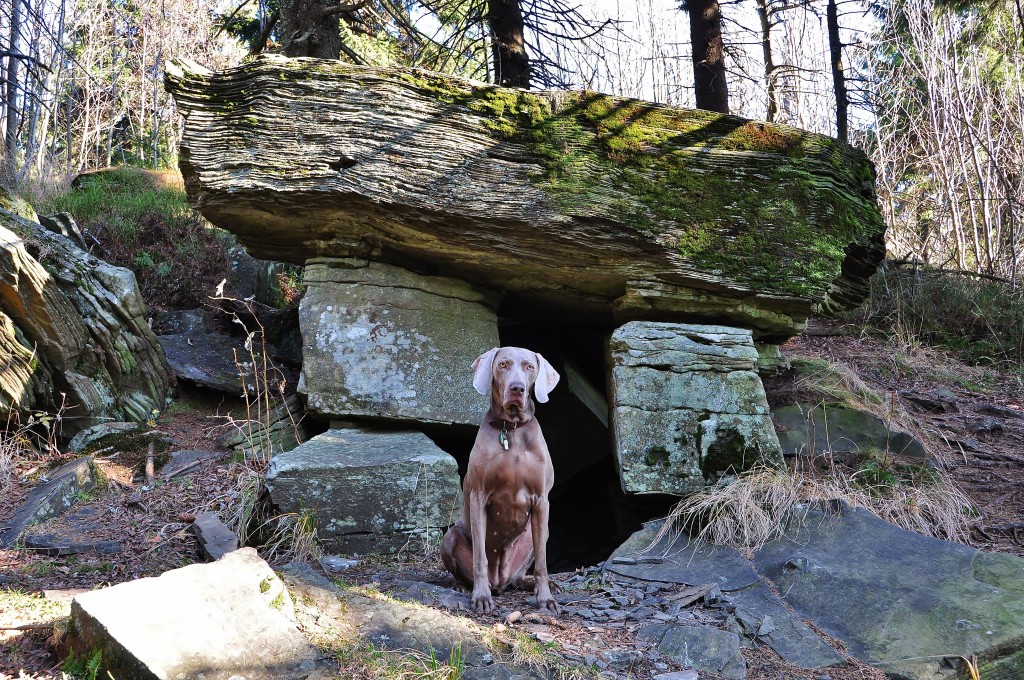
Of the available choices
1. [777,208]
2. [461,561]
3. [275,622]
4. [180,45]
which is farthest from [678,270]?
[180,45]

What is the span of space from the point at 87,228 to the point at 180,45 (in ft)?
35.2

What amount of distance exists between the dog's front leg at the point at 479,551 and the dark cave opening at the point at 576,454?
2325mm

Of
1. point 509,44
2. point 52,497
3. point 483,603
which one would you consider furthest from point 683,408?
point 509,44

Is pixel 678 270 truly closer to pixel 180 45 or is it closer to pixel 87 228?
pixel 87 228

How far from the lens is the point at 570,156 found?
18.5 ft

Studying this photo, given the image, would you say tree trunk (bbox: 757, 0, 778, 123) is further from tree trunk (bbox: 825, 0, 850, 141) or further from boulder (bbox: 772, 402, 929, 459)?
boulder (bbox: 772, 402, 929, 459)

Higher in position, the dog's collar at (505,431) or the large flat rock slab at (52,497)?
the dog's collar at (505,431)

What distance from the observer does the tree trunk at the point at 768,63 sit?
9.74m

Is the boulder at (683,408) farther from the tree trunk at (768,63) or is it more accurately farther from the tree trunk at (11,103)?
the tree trunk at (11,103)

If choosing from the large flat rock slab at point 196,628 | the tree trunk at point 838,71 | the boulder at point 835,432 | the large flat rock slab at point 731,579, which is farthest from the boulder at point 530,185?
the tree trunk at point 838,71

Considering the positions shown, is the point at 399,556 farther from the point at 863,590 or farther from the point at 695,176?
the point at 695,176

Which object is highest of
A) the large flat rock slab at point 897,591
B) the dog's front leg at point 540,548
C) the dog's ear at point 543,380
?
the dog's ear at point 543,380

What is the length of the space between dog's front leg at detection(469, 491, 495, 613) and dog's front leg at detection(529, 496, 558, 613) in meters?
0.26

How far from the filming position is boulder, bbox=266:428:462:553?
4.68m
